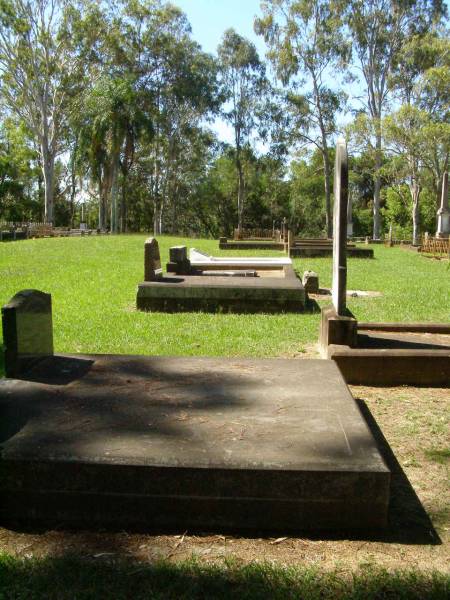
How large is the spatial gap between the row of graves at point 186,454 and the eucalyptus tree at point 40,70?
37354mm

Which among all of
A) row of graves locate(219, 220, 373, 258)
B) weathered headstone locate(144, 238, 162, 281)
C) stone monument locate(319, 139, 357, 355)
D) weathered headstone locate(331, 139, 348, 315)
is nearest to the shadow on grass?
stone monument locate(319, 139, 357, 355)

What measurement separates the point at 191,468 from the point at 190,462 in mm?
35

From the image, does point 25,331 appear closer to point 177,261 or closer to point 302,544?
point 302,544

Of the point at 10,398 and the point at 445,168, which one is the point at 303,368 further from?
the point at 445,168

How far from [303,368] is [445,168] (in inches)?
1282

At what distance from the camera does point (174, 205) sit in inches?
2093

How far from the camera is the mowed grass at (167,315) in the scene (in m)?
7.11

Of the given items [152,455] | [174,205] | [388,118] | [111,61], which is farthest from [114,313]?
[174,205]

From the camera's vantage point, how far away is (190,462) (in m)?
2.93

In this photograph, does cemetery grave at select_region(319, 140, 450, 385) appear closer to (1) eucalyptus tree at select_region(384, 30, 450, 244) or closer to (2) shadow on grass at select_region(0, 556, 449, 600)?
(2) shadow on grass at select_region(0, 556, 449, 600)

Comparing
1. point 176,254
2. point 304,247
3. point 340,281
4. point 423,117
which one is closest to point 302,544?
point 340,281

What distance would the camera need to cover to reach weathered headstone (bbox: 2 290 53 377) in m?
4.34

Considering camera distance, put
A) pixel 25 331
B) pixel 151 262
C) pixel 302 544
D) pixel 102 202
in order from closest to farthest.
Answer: pixel 302 544
pixel 25 331
pixel 151 262
pixel 102 202

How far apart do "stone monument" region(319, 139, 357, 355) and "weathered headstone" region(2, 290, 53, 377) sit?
2806 mm
